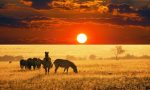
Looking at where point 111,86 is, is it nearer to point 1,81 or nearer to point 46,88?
point 46,88

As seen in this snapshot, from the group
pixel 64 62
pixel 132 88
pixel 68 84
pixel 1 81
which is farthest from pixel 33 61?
pixel 132 88

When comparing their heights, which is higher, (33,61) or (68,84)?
(68,84)

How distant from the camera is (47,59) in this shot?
42562 mm

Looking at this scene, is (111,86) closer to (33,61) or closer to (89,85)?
(89,85)

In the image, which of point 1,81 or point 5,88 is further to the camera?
point 1,81

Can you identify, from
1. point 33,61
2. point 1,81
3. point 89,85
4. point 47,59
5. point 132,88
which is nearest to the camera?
point 132,88

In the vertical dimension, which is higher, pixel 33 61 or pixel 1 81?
pixel 1 81

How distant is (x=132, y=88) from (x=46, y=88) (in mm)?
6390

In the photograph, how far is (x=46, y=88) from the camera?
26469 millimetres

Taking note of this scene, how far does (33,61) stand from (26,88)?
24753 mm

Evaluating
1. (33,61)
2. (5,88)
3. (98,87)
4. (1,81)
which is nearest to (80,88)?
(98,87)

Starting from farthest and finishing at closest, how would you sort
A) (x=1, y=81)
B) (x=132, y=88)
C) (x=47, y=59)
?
(x=47, y=59), (x=1, y=81), (x=132, y=88)

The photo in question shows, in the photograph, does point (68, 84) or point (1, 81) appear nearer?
point (68, 84)

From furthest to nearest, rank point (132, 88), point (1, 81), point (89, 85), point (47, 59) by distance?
point (47, 59) → point (1, 81) → point (89, 85) → point (132, 88)
